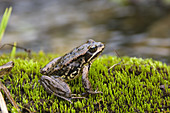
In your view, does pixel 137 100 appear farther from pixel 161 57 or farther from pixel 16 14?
pixel 16 14

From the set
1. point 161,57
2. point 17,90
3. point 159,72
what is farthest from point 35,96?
point 161,57

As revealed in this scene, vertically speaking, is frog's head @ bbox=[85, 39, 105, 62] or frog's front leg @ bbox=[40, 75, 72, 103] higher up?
→ frog's head @ bbox=[85, 39, 105, 62]

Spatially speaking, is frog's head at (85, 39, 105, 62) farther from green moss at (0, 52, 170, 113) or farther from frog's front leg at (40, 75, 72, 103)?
frog's front leg at (40, 75, 72, 103)

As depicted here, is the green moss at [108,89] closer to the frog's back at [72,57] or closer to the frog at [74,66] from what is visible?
the frog at [74,66]

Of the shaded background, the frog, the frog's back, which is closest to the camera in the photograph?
the frog

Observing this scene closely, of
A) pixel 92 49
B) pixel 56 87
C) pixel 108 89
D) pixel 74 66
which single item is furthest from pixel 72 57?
pixel 108 89

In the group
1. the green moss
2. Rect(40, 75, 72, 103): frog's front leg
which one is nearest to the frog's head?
the green moss
